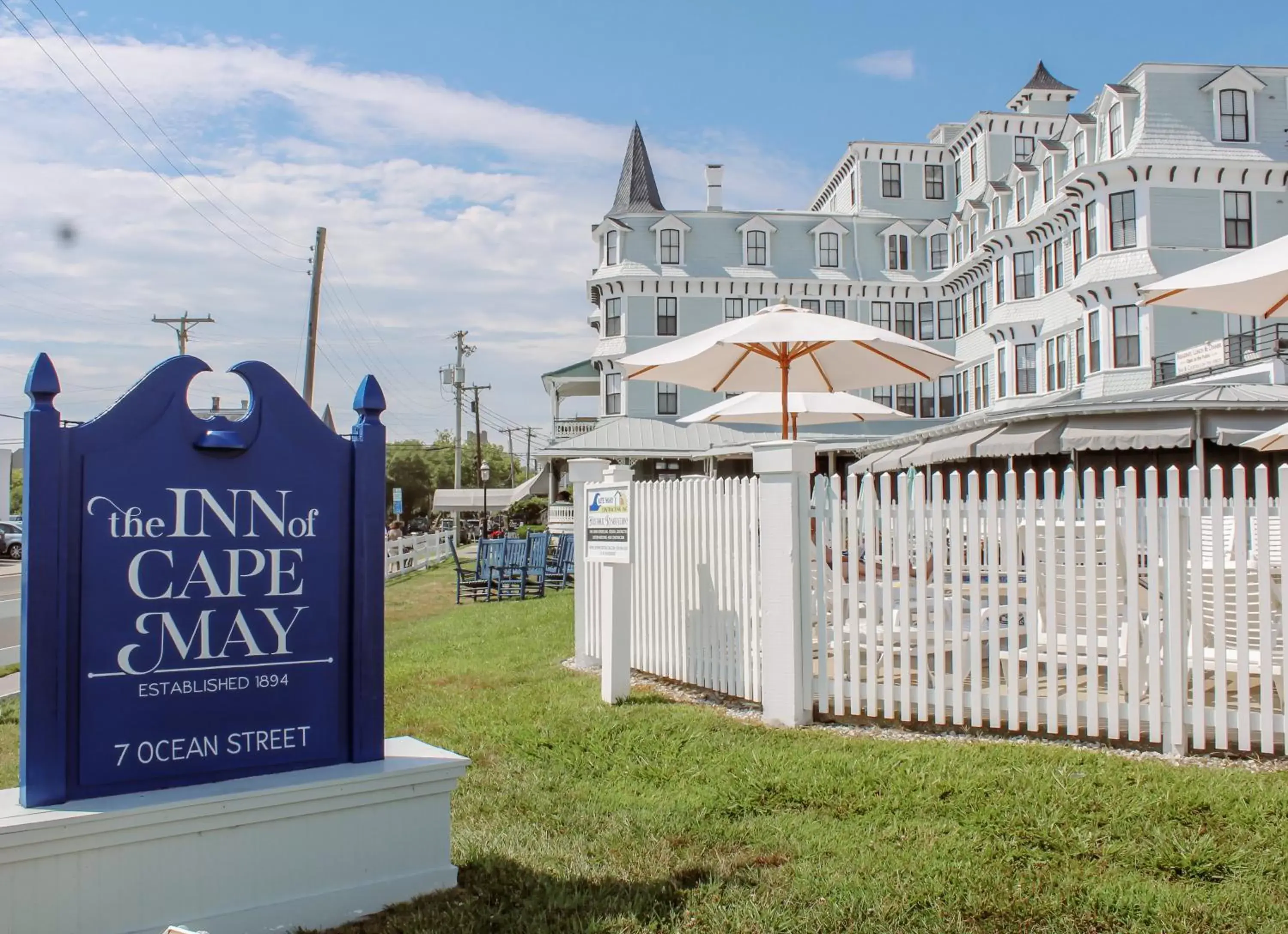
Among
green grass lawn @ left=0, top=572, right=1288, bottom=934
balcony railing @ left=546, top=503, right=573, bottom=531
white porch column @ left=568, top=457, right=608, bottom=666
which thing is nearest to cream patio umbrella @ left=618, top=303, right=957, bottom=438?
white porch column @ left=568, top=457, right=608, bottom=666

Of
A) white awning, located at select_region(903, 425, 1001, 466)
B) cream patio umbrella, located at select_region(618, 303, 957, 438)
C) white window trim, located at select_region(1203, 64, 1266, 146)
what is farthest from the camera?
white window trim, located at select_region(1203, 64, 1266, 146)

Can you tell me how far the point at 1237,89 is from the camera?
27969mm

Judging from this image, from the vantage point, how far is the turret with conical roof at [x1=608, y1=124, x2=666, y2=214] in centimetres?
4191

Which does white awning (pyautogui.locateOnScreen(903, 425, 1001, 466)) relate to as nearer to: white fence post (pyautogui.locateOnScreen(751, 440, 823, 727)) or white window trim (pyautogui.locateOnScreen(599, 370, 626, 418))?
white fence post (pyautogui.locateOnScreen(751, 440, 823, 727))

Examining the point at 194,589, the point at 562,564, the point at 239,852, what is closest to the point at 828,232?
the point at 562,564

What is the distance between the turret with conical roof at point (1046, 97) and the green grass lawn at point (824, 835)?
3786 centimetres

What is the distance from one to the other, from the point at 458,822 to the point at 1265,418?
16279 mm

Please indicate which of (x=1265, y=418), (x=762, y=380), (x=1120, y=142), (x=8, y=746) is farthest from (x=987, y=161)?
(x=8, y=746)

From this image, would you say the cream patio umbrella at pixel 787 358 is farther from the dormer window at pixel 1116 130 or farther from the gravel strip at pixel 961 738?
the dormer window at pixel 1116 130

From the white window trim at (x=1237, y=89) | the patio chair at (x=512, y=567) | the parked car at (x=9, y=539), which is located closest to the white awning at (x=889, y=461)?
the patio chair at (x=512, y=567)

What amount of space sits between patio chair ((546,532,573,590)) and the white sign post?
8.88 metres

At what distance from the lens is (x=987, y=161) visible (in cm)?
3766

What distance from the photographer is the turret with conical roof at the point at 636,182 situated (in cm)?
4191

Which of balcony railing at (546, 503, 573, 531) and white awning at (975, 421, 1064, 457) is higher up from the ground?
white awning at (975, 421, 1064, 457)
